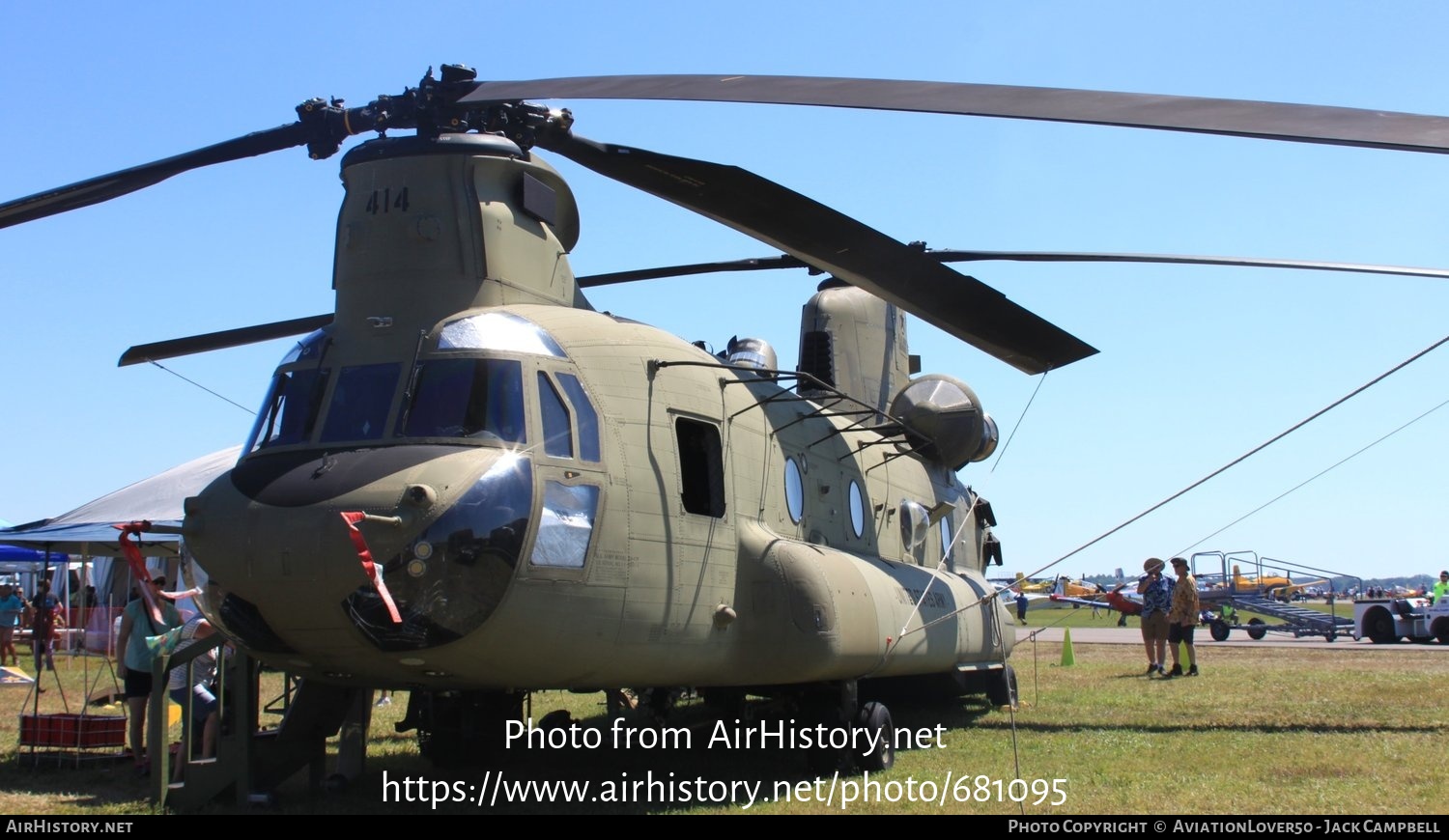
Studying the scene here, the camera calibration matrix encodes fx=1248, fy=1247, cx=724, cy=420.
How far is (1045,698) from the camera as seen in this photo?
16.2 m

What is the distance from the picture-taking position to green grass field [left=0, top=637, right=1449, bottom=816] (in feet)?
28.3

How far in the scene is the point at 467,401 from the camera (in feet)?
25.6

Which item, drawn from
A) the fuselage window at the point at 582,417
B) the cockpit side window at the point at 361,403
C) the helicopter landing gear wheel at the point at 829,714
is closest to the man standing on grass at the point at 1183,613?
the helicopter landing gear wheel at the point at 829,714

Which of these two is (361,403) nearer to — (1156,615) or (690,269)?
(690,269)

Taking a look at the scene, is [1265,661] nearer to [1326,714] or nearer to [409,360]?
[1326,714]

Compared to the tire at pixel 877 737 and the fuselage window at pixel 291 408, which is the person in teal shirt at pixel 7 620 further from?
the tire at pixel 877 737

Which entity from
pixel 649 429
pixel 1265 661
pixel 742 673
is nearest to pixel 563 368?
pixel 649 429

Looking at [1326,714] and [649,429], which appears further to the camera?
[1326,714]

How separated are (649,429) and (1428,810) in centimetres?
562

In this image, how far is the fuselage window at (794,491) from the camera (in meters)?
10.3

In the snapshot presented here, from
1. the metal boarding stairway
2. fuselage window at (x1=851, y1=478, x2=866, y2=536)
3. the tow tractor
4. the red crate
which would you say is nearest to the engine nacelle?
fuselage window at (x1=851, y1=478, x2=866, y2=536)

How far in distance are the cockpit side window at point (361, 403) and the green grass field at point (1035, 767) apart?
106 inches

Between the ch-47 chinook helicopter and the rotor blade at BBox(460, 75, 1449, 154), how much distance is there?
0.06 ft

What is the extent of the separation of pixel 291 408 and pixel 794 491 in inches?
163
